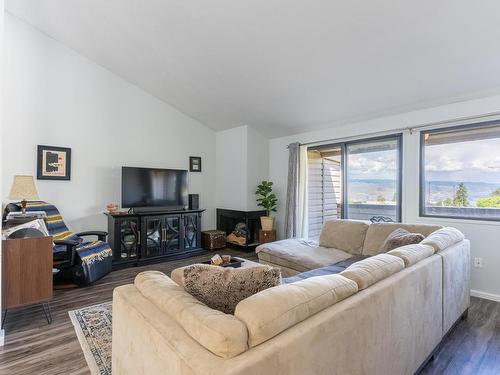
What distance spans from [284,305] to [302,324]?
0.35ft

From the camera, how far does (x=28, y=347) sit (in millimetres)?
2160

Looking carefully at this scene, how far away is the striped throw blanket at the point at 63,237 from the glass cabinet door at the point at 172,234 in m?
1.02

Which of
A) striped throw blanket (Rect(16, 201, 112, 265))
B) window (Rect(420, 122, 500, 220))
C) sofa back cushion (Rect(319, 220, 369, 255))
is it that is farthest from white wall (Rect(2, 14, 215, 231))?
window (Rect(420, 122, 500, 220))

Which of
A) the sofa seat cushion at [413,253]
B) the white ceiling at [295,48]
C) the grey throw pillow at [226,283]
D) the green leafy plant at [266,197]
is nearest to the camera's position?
the grey throw pillow at [226,283]

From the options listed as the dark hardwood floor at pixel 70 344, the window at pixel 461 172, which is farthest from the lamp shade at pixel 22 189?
the window at pixel 461 172

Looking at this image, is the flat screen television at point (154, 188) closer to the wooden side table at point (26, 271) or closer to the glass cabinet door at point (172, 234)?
the glass cabinet door at point (172, 234)

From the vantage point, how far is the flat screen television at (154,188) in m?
4.52

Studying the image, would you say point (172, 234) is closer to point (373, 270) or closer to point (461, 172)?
point (373, 270)

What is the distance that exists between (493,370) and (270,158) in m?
4.44

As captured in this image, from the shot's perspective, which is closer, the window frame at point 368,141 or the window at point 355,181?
the window frame at point 368,141

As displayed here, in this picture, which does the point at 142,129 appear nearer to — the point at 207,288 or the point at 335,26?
the point at 335,26

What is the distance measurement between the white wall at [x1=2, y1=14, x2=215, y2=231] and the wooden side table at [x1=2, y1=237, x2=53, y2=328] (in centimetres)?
182

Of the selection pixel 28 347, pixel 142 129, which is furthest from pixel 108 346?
pixel 142 129

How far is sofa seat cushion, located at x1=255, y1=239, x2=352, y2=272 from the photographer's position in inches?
119
